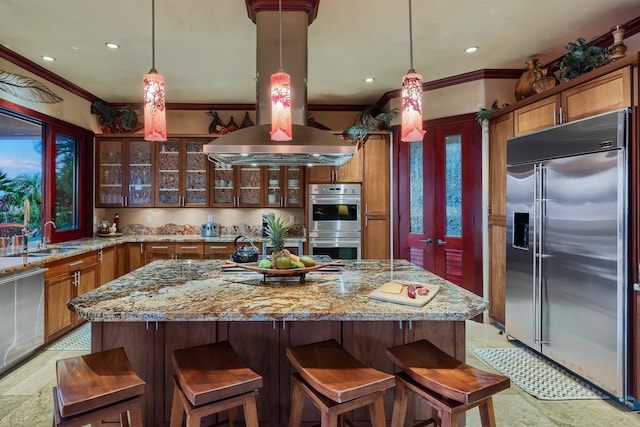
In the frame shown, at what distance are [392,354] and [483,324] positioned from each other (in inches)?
115

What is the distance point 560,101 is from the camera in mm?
2951

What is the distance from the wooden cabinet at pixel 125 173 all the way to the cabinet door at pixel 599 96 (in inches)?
198

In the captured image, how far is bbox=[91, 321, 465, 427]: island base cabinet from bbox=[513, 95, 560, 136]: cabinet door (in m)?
2.16

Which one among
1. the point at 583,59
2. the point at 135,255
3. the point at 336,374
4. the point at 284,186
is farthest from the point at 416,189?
the point at 135,255

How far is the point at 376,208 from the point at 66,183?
4148 millimetres

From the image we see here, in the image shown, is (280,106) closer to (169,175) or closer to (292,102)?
(292,102)

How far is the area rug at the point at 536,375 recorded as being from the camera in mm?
2570

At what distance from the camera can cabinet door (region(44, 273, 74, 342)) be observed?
133 inches

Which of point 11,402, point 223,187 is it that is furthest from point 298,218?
point 11,402

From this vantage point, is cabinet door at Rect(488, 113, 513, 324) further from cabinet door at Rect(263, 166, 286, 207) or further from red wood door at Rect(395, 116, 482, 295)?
cabinet door at Rect(263, 166, 286, 207)

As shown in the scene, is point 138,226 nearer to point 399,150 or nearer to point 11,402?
point 11,402

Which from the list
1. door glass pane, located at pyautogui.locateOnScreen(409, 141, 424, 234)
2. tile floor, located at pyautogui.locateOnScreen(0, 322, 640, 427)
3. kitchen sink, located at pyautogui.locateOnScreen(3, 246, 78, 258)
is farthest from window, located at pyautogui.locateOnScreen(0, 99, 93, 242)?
door glass pane, located at pyautogui.locateOnScreen(409, 141, 424, 234)

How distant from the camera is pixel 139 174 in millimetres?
5215

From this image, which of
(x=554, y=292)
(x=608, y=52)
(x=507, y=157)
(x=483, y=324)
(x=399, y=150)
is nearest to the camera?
(x=608, y=52)
